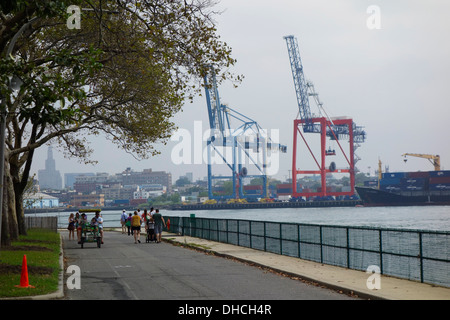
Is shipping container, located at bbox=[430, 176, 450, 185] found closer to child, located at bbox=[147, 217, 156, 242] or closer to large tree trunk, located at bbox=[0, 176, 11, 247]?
child, located at bbox=[147, 217, 156, 242]

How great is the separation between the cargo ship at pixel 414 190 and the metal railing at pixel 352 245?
12680 centimetres

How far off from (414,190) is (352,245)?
140 meters

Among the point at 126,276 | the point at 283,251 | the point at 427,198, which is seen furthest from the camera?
the point at 427,198

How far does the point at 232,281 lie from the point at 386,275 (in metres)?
4.23

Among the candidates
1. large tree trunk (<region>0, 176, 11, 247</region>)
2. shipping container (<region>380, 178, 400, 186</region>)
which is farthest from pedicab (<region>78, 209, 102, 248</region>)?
shipping container (<region>380, 178, 400, 186</region>)

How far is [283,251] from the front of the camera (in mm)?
23953

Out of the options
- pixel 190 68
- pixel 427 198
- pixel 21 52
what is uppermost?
pixel 21 52

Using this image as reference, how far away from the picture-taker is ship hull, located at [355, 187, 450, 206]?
150 meters

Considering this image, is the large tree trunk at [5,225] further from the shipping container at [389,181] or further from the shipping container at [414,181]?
the shipping container at [389,181]

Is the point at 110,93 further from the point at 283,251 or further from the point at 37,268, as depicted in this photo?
the point at 37,268

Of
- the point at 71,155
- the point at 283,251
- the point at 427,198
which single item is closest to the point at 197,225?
the point at 71,155

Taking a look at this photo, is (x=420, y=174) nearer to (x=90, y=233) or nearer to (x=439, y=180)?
(x=439, y=180)

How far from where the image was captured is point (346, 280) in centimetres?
1532

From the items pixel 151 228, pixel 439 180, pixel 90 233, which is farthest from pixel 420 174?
pixel 90 233
